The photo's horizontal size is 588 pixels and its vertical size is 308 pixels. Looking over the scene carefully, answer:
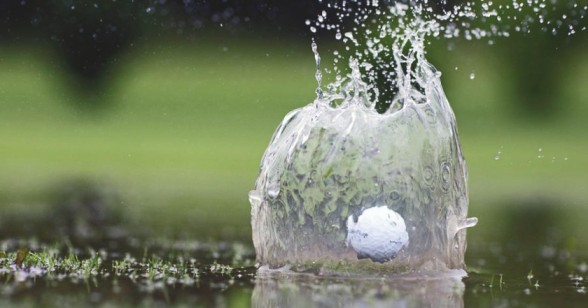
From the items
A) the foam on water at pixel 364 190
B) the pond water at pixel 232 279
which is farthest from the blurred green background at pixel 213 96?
the foam on water at pixel 364 190

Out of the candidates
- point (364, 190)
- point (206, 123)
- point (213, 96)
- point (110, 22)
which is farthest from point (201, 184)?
point (364, 190)

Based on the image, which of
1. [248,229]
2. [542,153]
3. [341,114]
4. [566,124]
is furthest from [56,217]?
[566,124]

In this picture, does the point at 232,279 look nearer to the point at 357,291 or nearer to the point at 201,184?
the point at 357,291

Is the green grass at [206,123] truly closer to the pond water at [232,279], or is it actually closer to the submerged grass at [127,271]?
the pond water at [232,279]

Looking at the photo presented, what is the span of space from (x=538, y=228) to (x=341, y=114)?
5345 mm

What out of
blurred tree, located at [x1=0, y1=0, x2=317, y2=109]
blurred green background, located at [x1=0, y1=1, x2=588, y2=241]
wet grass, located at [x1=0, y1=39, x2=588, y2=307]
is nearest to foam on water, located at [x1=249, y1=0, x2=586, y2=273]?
wet grass, located at [x1=0, y1=39, x2=588, y2=307]

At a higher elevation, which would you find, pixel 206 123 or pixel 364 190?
pixel 206 123

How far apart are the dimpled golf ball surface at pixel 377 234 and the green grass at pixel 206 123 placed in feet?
33.6

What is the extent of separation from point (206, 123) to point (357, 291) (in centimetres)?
1946

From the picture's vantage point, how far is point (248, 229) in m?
12.2

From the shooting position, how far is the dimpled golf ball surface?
7898 millimetres

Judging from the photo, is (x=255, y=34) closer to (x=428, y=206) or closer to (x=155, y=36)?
(x=155, y=36)

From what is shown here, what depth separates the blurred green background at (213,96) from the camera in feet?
76.2

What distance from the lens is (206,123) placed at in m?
26.3
